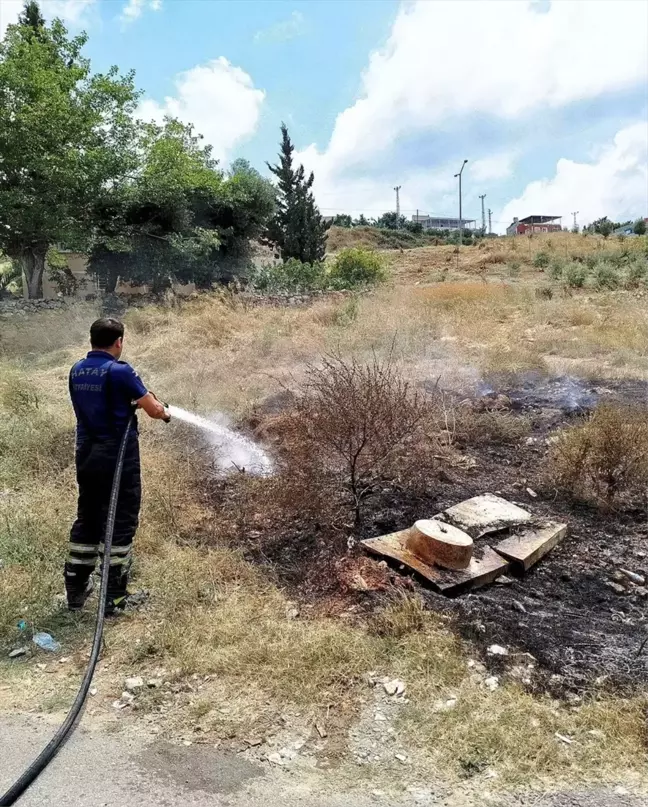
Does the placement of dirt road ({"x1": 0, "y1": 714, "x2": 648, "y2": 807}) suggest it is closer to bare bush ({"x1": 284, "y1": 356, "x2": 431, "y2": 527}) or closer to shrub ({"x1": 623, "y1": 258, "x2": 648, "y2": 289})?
bare bush ({"x1": 284, "y1": 356, "x2": 431, "y2": 527})

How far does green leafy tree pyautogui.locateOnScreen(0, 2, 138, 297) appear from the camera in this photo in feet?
48.2

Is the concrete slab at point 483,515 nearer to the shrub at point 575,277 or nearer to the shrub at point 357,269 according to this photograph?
the shrub at point 357,269

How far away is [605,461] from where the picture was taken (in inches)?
189

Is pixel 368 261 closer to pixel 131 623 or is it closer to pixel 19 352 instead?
pixel 19 352

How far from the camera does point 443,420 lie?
656 cm

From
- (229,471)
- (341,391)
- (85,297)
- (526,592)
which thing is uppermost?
(85,297)

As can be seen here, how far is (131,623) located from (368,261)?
59.7 feet

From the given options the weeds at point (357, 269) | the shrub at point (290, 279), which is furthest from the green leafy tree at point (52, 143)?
the weeds at point (357, 269)

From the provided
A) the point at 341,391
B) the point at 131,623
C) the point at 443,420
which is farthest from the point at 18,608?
the point at 443,420

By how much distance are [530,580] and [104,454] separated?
270 centimetres

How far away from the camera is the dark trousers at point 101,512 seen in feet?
10.8

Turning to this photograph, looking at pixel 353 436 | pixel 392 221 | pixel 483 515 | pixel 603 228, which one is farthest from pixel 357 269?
pixel 392 221

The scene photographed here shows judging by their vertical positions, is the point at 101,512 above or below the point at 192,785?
above

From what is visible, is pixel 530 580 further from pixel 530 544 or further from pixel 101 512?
pixel 101 512
